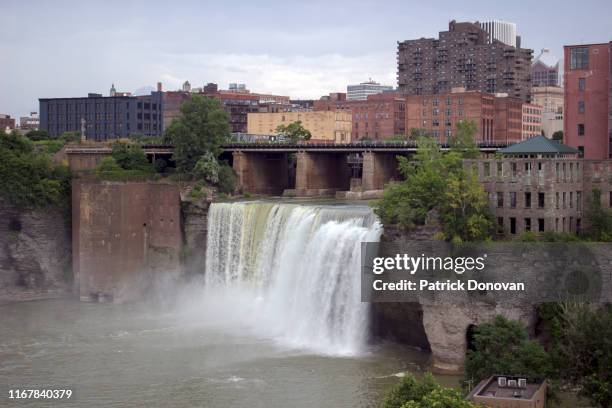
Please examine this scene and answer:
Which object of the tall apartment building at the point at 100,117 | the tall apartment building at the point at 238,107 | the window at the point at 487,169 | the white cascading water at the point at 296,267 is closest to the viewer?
the window at the point at 487,169

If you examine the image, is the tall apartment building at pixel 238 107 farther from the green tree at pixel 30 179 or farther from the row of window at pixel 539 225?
the row of window at pixel 539 225

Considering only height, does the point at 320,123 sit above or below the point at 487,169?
above

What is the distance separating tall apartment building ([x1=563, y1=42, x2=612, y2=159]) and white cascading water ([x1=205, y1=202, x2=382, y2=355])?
1291 cm

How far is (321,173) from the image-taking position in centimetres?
8419

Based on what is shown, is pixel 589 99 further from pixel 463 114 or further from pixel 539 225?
pixel 463 114

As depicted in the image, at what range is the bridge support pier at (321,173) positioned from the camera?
81.3 meters

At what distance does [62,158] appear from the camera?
7844 centimetres

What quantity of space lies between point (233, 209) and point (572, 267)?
26.5m

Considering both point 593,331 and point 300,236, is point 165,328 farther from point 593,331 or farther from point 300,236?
point 593,331

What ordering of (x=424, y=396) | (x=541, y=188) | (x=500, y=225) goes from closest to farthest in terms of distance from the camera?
(x=424, y=396) → (x=541, y=188) → (x=500, y=225)

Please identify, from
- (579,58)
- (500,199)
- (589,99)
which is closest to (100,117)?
(579,58)

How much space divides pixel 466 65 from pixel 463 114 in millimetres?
50116

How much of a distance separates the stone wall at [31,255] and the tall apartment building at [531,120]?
7151 cm

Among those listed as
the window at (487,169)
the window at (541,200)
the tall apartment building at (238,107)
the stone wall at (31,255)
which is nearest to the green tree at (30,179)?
the stone wall at (31,255)
